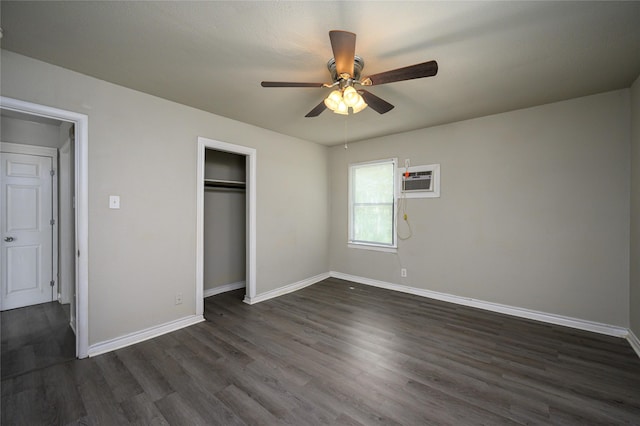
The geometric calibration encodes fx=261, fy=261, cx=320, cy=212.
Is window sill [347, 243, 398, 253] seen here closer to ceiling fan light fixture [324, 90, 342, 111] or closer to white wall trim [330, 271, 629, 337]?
white wall trim [330, 271, 629, 337]

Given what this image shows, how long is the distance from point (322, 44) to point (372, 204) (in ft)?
9.86

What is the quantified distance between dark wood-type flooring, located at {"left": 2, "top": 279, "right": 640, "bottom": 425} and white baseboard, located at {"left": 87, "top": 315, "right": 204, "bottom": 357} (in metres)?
0.09

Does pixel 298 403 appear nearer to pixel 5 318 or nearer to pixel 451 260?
pixel 451 260

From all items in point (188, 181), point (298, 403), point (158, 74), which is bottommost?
point (298, 403)

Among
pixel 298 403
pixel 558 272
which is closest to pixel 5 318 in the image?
pixel 298 403

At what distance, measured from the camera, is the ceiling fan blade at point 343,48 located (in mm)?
1508

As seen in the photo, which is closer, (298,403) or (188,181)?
(298,403)

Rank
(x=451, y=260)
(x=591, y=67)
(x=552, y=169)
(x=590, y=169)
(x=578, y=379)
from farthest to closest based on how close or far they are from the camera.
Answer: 1. (x=451, y=260)
2. (x=552, y=169)
3. (x=590, y=169)
4. (x=591, y=67)
5. (x=578, y=379)

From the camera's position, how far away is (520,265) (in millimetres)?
3215

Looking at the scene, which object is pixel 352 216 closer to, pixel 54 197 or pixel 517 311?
pixel 517 311

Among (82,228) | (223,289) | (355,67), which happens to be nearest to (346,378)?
(355,67)

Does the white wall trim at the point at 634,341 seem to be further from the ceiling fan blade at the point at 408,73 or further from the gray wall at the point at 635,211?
the ceiling fan blade at the point at 408,73

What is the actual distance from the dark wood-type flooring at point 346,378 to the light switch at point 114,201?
1.36 metres

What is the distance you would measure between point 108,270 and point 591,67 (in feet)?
Result: 15.4
